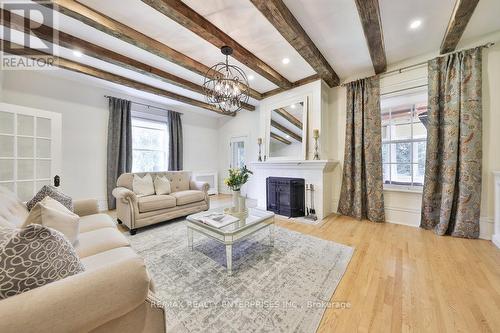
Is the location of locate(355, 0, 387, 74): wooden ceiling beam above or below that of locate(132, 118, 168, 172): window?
above

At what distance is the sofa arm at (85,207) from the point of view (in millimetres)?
2084

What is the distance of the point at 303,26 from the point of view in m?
2.24

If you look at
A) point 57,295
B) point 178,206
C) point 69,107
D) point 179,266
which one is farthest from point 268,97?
point 57,295

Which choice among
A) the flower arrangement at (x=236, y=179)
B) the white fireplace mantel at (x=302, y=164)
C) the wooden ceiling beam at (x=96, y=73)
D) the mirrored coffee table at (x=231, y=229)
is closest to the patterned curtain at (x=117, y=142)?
the wooden ceiling beam at (x=96, y=73)

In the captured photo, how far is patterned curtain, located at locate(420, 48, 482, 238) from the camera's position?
242cm

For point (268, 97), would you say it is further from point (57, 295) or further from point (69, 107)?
point (57, 295)

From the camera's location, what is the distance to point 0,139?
2.49 m

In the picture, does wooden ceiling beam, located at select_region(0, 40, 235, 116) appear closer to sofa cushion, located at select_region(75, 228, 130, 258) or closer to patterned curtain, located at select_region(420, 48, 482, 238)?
sofa cushion, located at select_region(75, 228, 130, 258)

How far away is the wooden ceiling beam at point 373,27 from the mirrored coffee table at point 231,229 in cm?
236

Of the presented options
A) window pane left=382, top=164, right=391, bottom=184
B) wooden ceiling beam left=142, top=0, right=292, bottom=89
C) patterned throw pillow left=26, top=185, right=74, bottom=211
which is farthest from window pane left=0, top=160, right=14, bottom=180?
window pane left=382, top=164, right=391, bottom=184

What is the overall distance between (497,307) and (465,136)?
2098 millimetres

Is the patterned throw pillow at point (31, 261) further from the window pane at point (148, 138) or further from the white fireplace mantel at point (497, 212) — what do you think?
the window pane at point (148, 138)

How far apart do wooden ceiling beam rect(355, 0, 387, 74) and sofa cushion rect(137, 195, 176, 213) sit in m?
3.44

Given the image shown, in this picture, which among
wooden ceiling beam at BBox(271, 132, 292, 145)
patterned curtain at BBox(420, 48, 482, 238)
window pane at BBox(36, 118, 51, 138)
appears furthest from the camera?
wooden ceiling beam at BBox(271, 132, 292, 145)
